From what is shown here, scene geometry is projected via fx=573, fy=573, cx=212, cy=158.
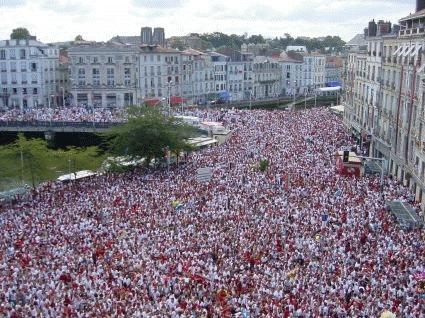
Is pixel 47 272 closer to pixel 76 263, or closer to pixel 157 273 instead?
pixel 76 263

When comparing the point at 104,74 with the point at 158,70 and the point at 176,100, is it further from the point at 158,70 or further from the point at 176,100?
the point at 176,100

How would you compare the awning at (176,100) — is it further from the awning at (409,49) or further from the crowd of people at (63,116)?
the awning at (409,49)

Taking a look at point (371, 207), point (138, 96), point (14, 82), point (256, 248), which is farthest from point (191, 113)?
point (256, 248)

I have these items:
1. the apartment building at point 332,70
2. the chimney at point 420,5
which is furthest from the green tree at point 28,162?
the apartment building at point 332,70

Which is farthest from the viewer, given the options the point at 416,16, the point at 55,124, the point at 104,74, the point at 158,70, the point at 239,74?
the point at 239,74

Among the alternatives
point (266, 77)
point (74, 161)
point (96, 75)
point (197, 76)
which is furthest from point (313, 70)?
point (74, 161)

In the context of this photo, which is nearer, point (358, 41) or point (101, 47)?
point (358, 41)
